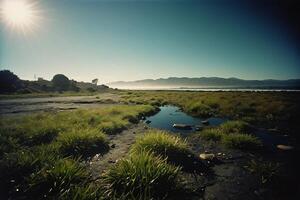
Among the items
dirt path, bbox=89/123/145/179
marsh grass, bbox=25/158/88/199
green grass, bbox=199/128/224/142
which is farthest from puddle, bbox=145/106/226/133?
marsh grass, bbox=25/158/88/199

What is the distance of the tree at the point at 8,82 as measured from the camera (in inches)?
3310

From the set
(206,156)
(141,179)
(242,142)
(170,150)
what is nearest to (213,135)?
(242,142)

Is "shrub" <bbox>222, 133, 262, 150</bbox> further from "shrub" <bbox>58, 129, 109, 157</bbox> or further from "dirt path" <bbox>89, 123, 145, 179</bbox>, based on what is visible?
"shrub" <bbox>58, 129, 109, 157</bbox>

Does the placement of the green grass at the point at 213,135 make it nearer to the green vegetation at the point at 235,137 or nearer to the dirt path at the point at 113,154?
the green vegetation at the point at 235,137

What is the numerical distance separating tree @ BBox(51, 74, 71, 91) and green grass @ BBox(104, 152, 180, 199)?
134 m

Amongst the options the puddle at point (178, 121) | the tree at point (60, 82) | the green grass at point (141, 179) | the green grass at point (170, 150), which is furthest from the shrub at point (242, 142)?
the tree at point (60, 82)

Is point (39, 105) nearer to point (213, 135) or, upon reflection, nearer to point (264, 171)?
point (213, 135)

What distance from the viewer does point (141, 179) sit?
5.96m

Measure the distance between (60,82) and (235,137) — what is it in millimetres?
136609

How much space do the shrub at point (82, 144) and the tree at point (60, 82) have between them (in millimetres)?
129482

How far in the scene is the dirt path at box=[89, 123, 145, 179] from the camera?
8001mm

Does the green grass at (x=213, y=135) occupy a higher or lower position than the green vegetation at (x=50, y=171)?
lower

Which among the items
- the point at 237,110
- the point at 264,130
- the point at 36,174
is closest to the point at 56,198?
the point at 36,174

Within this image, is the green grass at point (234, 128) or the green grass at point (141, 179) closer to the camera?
the green grass at point (141, 179)
